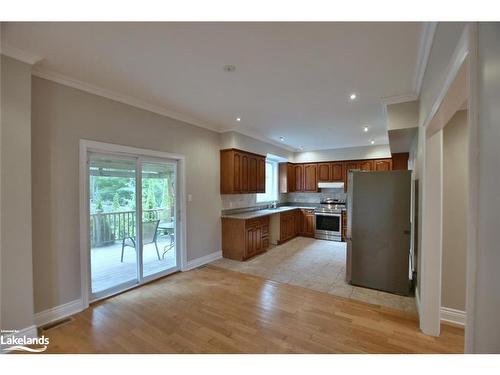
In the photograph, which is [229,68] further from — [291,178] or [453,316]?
[291,178]

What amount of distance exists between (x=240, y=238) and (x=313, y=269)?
1.49 metres

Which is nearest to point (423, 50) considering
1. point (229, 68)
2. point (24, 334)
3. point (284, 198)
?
point (229, 68)

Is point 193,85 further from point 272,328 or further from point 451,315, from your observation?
point 451,315

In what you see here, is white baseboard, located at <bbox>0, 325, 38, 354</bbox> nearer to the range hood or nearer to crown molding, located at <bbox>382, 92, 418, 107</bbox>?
crown molding, located at <bbox>382, 92, 418, 107</bbox>

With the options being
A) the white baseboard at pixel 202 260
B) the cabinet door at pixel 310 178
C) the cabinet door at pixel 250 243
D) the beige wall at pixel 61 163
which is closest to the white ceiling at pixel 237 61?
the beige wall at pixel 61 163

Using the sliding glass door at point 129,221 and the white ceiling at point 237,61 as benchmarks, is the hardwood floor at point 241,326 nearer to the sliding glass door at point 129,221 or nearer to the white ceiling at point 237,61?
the sliding glass door at point 129,221

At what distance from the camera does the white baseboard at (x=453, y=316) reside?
253 centimetres

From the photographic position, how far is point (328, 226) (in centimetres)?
646

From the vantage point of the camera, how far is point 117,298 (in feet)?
10.1

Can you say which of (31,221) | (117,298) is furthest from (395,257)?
(31,221)

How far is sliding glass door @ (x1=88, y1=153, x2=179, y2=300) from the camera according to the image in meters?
3.07

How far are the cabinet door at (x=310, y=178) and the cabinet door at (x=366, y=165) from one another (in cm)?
130
